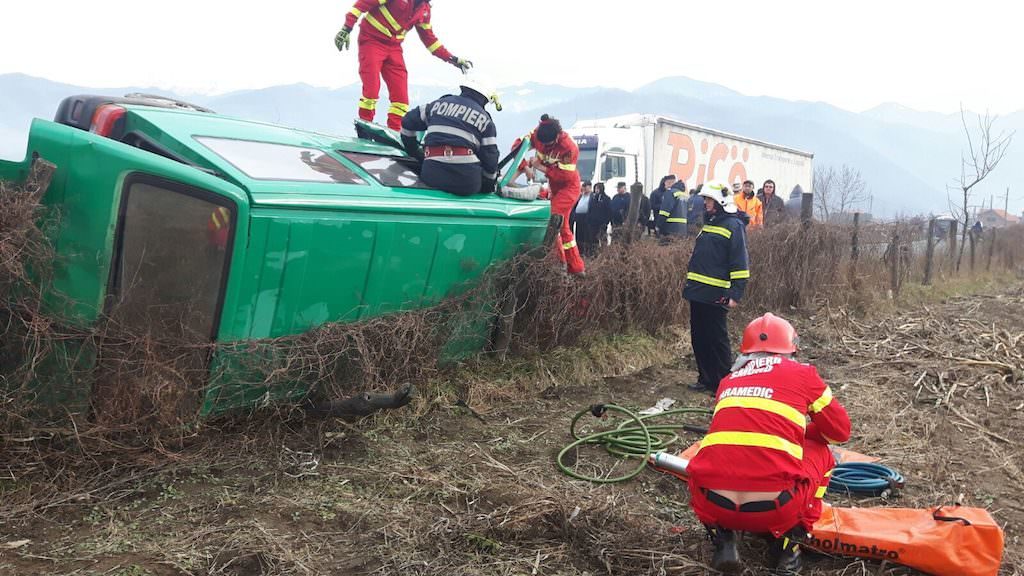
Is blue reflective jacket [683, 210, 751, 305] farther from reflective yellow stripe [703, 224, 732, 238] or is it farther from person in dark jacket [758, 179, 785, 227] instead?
person in dark jacket [758, 179, 785, 227]

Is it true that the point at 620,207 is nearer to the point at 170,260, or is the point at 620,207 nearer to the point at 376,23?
the point at 376,23

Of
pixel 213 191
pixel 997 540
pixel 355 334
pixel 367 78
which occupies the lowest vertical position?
pixel 997 540

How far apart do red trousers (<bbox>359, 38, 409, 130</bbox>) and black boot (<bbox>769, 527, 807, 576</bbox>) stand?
503cm

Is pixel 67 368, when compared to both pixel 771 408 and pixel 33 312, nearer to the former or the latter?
pixel 33 312

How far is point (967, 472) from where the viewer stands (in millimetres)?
4656

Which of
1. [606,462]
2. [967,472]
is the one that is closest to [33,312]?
[606,462]

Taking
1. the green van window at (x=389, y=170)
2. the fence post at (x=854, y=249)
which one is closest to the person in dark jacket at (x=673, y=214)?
the fence post at (x=854, y=249)

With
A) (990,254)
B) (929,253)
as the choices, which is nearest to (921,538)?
(929,253)

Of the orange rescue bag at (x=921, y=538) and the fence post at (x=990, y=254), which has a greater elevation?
the fence post at (x=990, y=254)

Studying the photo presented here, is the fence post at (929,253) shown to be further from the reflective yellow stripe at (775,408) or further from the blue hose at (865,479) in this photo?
the reflective yellow stripe at (775,408)

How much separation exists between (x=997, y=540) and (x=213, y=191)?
381 centimetres

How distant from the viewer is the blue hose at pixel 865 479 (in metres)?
4.16

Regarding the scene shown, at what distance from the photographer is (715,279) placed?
20.1ft

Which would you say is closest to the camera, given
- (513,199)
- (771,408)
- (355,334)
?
(771,408)
